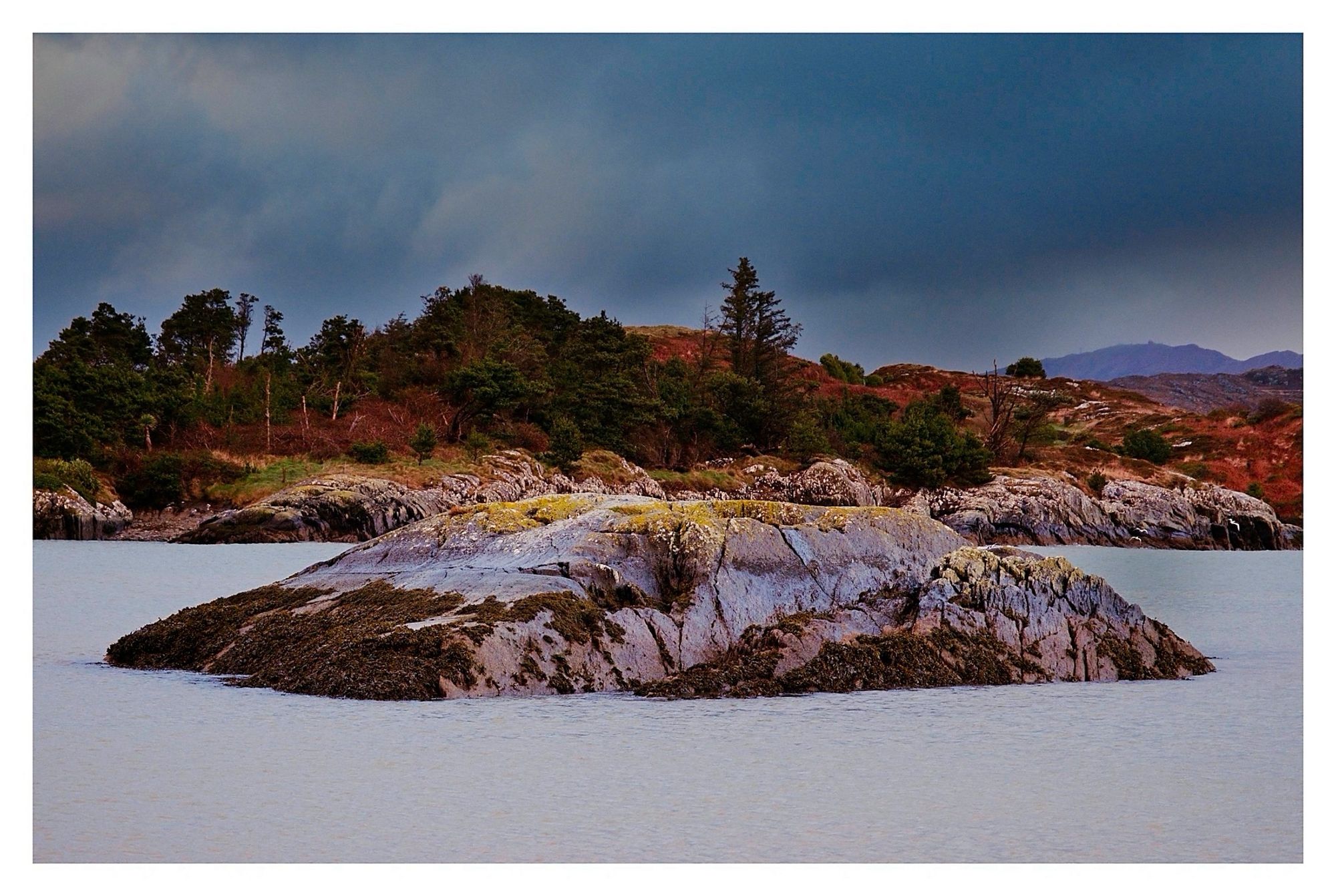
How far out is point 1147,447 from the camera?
48500mm

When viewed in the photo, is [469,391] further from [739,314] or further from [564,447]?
[739,314]

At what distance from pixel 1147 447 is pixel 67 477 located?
36.6 meters

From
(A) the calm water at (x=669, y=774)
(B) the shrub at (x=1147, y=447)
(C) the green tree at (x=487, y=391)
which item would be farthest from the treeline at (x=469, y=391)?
(A) the calm water at (x=669, y=774)

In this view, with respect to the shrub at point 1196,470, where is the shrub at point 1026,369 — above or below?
above

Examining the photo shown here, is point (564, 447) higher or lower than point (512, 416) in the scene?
lower

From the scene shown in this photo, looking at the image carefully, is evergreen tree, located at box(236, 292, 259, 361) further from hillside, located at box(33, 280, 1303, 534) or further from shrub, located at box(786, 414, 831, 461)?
shrub, located at box(786, 414, 831, 461)

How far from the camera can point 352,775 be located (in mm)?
7184

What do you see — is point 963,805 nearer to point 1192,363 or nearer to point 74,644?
point 74,644

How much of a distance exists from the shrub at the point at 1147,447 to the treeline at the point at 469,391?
6.04m

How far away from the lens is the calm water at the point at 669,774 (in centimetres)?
614

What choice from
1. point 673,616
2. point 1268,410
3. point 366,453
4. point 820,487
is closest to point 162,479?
point 366,453

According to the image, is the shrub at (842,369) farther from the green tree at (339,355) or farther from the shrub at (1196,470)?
the green tree at (339,355)
